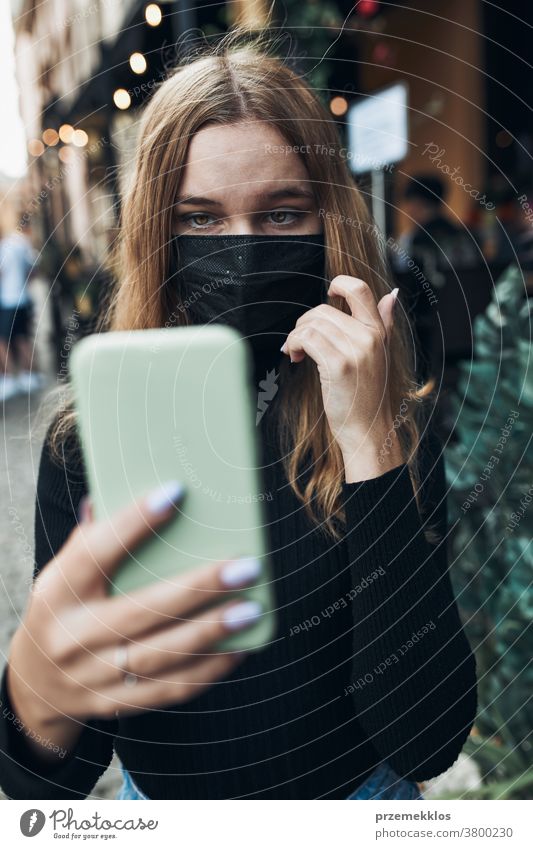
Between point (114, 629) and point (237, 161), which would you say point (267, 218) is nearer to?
point (237, 161)

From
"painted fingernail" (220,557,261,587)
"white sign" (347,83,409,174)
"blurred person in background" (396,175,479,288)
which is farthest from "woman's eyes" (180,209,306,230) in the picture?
"blurred person in background" (396,175,479,288)

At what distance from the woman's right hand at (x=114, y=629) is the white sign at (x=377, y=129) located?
0.36 m

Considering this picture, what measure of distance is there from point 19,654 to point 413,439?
12.6 inches

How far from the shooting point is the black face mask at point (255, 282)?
53 cm

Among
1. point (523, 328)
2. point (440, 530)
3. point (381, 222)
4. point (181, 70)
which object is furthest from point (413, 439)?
point (523, 328)

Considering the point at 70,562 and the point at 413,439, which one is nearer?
the point at 70,562

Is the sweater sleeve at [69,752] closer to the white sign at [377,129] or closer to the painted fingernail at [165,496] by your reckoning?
the painted fingernail at [165,496]

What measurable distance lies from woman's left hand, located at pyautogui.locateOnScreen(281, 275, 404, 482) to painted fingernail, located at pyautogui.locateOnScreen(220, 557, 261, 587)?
86mm

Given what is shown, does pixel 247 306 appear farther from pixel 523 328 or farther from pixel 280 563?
pixel 523 328

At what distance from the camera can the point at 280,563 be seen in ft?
1.83

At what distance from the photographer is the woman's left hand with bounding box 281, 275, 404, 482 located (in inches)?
18.8

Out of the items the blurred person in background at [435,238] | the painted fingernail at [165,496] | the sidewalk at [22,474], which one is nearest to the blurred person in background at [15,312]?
the sidewalk at [22,474]

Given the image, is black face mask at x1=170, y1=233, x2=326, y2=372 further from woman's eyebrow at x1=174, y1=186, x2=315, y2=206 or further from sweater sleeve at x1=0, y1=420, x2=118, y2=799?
sweater sleeve at x1=0, y1=420, x2=118, y2=799
